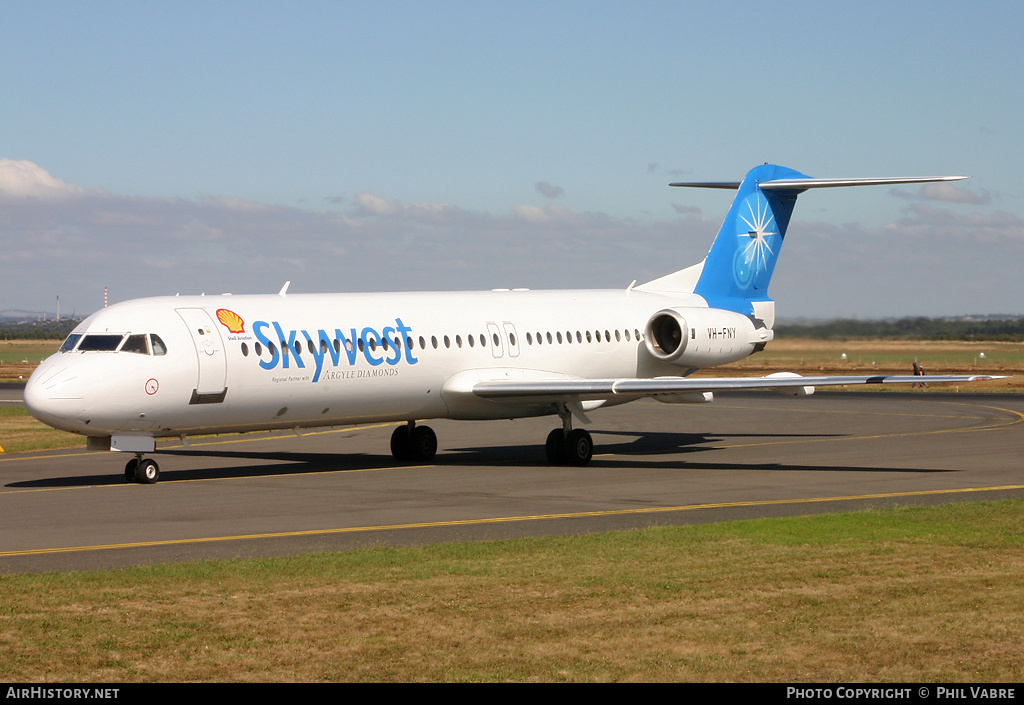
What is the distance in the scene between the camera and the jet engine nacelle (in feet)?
98.3

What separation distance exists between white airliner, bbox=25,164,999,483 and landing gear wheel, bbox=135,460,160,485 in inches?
1.2

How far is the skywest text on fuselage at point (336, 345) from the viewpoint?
2322cm

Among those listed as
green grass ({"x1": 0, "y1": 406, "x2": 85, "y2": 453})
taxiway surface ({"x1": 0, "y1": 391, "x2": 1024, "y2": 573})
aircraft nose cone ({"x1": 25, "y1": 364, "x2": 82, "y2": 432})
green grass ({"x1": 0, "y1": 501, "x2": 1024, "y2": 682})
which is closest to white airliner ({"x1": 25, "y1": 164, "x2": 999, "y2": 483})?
aircraft nose cone ({"x1": 25, "y1": 364, "x2": 82, "y2": 432})

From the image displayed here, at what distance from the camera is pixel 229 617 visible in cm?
1085

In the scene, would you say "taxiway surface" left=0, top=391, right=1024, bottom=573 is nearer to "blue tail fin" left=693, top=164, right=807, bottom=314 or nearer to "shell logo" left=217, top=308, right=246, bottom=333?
"shell logo" left=217, top=308, right=246, bottom=333

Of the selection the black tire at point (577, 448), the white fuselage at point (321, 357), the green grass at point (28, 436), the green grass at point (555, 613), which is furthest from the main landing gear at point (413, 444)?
the green grass at point (555, 613)

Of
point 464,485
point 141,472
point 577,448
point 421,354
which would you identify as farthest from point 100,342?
point 577,448

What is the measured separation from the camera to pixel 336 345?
24.1 m

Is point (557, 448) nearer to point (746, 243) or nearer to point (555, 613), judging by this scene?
point (746, 243)

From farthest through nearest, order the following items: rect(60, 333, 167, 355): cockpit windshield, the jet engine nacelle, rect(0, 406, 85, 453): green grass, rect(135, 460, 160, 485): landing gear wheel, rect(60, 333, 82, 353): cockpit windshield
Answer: rect(0, 406, 85, 453): green grass < the jet engine nacelle < rect(135, 460, 160, 485): landing gear wheel < rect(60, 333, 82, 353): cockpit windshield < rect(60, 333, 167, 355): cockpit windshield

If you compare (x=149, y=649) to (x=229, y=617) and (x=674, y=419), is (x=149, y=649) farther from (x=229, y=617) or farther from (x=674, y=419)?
(x=674, y=419)

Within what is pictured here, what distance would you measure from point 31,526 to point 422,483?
7.42 meters

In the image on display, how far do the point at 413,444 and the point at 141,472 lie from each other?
6.65 metres

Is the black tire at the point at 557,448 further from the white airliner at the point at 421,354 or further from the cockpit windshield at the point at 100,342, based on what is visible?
the cockpit windshield at the point at 100,342
